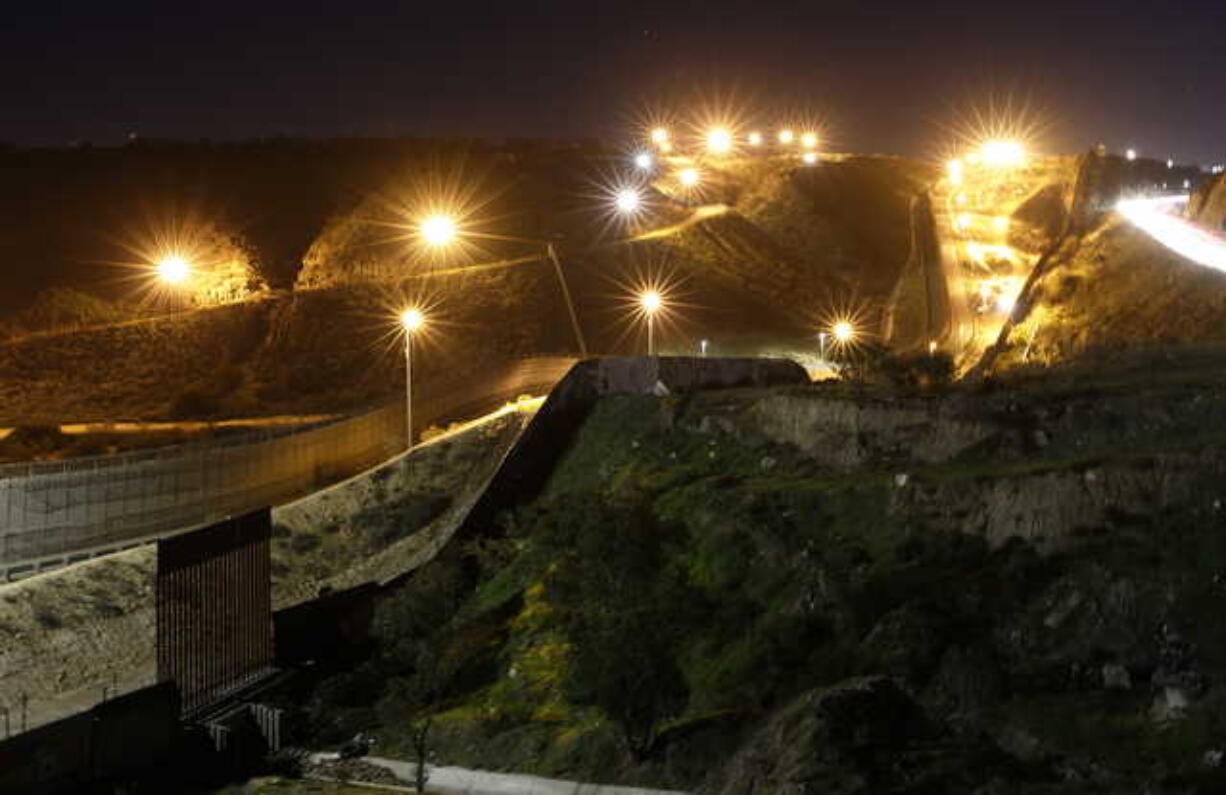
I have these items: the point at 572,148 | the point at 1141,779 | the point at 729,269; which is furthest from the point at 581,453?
the point at 572,148

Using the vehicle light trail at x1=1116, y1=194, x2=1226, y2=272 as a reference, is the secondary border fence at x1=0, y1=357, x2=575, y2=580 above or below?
below

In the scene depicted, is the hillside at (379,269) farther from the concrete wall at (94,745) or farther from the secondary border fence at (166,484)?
the concrete wall at (94,745)

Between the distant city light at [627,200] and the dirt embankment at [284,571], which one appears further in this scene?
the distant city light at [627,200]

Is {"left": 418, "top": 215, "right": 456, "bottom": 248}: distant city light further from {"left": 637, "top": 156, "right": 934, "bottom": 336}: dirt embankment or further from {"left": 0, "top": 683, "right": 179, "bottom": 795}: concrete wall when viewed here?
{"left": 0, "top": 683, "right": 179, "bottom": 795}: concrete wall

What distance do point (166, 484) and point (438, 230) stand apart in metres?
41.6

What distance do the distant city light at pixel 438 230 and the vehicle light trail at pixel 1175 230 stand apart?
33353 mm

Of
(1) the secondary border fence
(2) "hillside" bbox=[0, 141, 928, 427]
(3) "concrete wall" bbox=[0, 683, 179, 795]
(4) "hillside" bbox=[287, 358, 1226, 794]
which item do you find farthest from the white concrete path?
(2) "hillside" bbox=[0, 141, 928, 427]

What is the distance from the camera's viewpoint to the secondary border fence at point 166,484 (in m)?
27.7

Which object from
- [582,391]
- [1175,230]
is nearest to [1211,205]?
[1175,230]

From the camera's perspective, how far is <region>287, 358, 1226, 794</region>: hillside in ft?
48.6

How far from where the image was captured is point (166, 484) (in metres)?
30.6

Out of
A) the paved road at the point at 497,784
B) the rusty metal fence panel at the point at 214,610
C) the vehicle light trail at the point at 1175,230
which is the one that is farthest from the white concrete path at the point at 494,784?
the vehicle light trail at the point at 1175,230

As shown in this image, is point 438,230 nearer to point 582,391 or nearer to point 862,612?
point 582,391

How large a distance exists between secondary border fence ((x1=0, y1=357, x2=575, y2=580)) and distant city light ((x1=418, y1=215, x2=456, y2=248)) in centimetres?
3148
